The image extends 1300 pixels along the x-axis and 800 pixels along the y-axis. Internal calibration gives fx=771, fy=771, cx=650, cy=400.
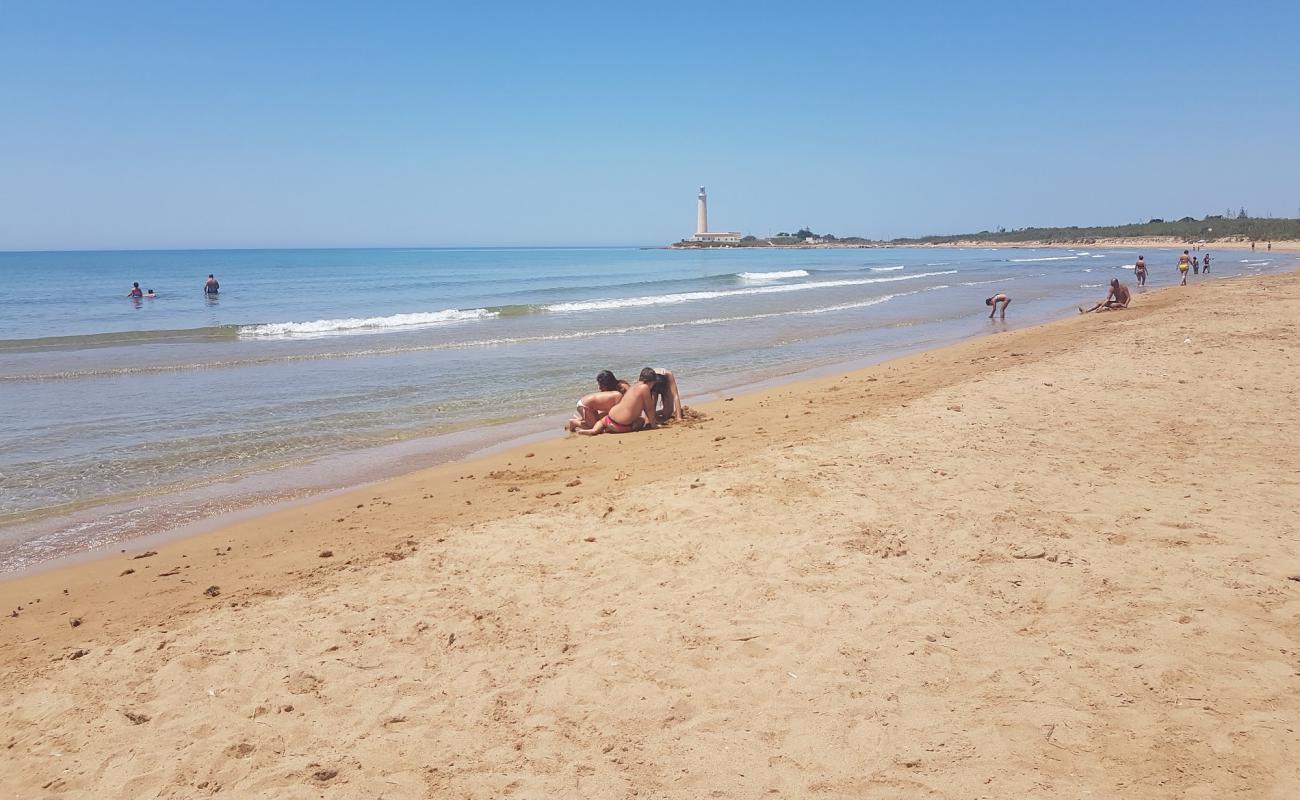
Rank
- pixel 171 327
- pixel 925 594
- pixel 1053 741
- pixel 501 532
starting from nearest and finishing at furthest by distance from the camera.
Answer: pixel 1053 741
pixel 925 594
pixel 501 532
pixel 171 327

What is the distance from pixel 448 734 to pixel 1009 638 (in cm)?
277

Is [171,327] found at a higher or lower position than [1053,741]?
higher

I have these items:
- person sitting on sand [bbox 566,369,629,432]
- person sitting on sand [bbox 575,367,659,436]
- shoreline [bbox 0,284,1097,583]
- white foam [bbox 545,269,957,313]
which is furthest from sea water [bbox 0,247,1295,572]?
person sitting on sand [bbox 575,367,659,436]

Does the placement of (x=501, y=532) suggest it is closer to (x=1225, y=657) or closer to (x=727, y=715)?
(x=727, y=715)

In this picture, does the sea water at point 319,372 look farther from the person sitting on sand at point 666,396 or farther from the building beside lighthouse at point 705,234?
the building beside lighthouse at point 705,234

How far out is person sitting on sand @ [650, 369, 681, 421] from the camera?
9789 mm

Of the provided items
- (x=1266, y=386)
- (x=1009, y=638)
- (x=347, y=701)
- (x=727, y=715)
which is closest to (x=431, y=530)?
(x=347, y=701)

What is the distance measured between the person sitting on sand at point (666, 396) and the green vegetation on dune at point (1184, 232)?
89021 millimetres

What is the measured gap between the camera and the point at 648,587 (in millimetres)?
4641

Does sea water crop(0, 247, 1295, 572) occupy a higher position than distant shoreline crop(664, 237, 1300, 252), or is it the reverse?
distant shoreline crop(664, 237, 1300, 252)

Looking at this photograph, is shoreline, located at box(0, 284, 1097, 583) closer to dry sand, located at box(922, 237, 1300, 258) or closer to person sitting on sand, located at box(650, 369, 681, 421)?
person sitting on sand, located at box(650, 369, 681, 421)

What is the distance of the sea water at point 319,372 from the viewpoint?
7.82 m

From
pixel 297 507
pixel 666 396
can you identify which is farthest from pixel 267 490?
pixel 666 396

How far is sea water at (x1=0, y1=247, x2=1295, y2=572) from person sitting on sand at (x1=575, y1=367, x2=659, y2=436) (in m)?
1.28
